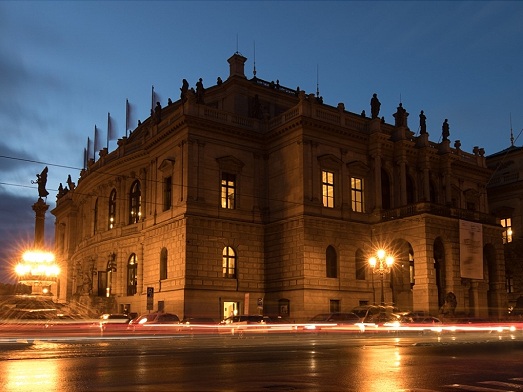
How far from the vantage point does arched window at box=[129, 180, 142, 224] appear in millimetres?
59072

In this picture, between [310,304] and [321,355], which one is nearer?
[321,355]

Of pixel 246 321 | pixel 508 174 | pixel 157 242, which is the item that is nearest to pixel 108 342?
pixel 246 321

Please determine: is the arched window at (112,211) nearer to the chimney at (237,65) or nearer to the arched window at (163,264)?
the arched window at (163,264)

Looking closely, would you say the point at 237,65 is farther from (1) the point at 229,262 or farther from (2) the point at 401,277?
(2) the point at 401,277

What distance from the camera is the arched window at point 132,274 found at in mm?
57156

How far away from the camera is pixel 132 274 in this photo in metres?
57.9

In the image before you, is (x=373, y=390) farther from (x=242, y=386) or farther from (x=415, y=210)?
(x=415, y=210)

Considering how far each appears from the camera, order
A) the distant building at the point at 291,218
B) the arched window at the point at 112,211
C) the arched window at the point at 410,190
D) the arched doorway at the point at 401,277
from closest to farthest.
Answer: the distant building at the point at 291,218, the arched doorway at the point at 401,277, the arched window at the point at 410,190, the arched window at the point at 112,211

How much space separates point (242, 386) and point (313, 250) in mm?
35132

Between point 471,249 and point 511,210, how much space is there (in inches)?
821

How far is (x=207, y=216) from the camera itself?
4756cm

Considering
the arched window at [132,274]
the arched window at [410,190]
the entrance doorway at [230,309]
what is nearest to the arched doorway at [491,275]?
the arched window at [410,190]

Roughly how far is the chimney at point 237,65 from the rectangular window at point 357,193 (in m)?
13.6

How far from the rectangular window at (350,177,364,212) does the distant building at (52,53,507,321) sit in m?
0.09
